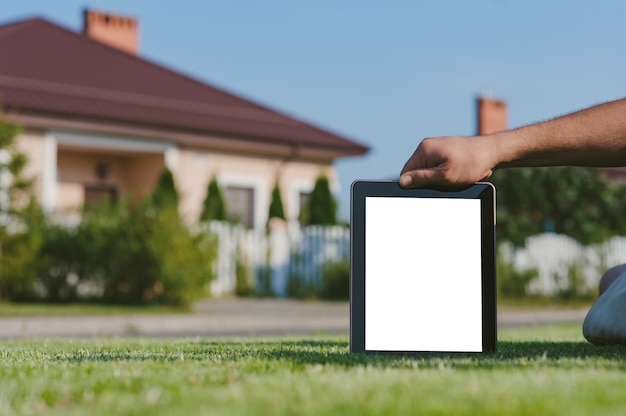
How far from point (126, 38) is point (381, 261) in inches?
1071

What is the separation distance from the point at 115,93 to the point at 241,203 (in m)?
4.55

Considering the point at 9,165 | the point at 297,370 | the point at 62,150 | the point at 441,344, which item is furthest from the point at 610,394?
the point at 62,150

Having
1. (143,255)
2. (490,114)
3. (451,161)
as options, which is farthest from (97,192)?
(451,161)

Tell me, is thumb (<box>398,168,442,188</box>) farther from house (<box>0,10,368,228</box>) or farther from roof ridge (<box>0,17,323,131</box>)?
roof ridge (<box>0,17,323,131</box>)

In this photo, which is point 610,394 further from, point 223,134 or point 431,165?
point 223,134

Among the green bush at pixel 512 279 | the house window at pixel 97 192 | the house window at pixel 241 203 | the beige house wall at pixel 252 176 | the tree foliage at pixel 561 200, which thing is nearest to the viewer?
the green bush at pixel 512 279

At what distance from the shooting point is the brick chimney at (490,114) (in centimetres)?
4016

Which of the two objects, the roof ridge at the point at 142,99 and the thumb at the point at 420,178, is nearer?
the thumb at the point at 420,178

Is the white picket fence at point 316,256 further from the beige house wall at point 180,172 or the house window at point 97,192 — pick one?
the house window at point 97,192

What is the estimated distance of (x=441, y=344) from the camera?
382 centimetres

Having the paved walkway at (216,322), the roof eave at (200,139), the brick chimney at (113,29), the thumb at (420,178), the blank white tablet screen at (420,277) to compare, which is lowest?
the paved walkway at (216,322)

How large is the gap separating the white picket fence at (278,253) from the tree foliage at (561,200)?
20.2ft

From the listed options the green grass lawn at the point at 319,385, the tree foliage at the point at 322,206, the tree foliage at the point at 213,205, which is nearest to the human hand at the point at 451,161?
the green grass lawn at the point at 319,385

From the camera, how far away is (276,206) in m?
25.6
